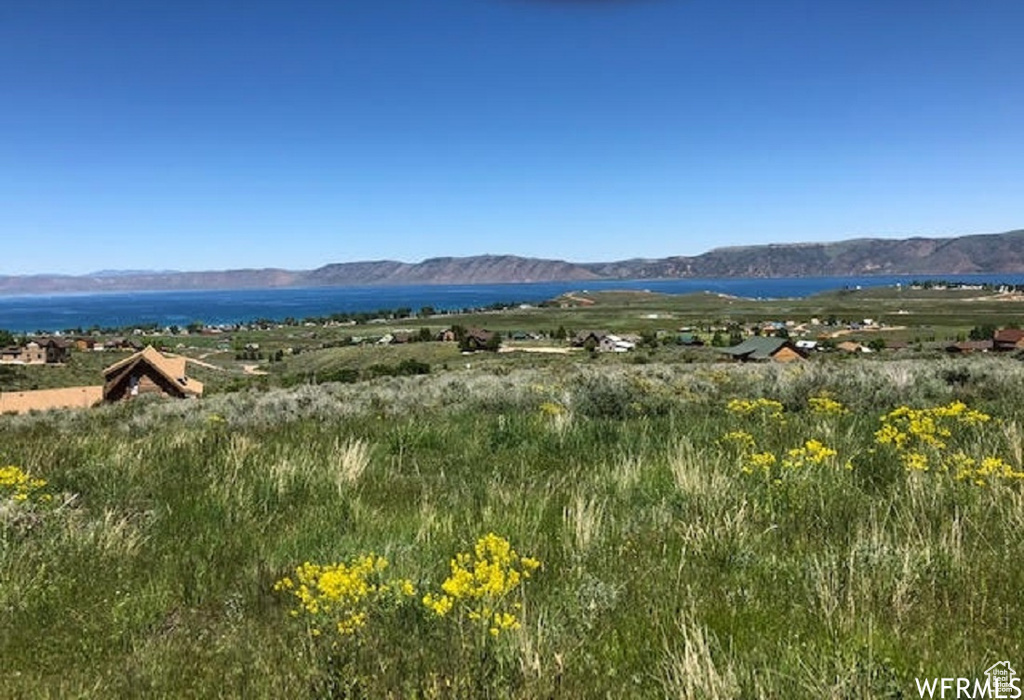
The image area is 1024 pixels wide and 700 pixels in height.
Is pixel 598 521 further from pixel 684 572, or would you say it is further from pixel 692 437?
pixel 692 437

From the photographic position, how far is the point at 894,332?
152 metres

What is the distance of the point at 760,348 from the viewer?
236 feet

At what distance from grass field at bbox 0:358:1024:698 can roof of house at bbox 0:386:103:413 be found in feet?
147

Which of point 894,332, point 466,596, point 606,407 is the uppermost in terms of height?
point 466,596

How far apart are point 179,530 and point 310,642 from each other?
2.87 metres

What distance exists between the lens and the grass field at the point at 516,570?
128 inches

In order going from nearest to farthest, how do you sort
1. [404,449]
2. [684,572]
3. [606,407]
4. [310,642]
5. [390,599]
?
[310,642] < [390,599] < [684,572] < [404,449] < [606,407]

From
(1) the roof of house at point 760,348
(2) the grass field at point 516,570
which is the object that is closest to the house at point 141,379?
(2) the grass field at point 516,570

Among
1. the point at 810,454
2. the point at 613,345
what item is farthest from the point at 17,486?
the point at 613,345

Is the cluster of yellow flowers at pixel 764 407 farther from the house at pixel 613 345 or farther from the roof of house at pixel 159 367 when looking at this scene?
the house at pixel 613 345

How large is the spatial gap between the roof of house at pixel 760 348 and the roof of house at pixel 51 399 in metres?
57.9

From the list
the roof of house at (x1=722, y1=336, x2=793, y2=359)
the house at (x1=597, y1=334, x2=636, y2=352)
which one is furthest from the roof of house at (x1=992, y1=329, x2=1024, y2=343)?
the house at (x1=597, y1=334, x2=636, y2=352)

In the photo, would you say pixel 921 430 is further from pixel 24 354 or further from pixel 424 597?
pixel 24 354

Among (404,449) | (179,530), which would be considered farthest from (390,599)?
(404,449)
